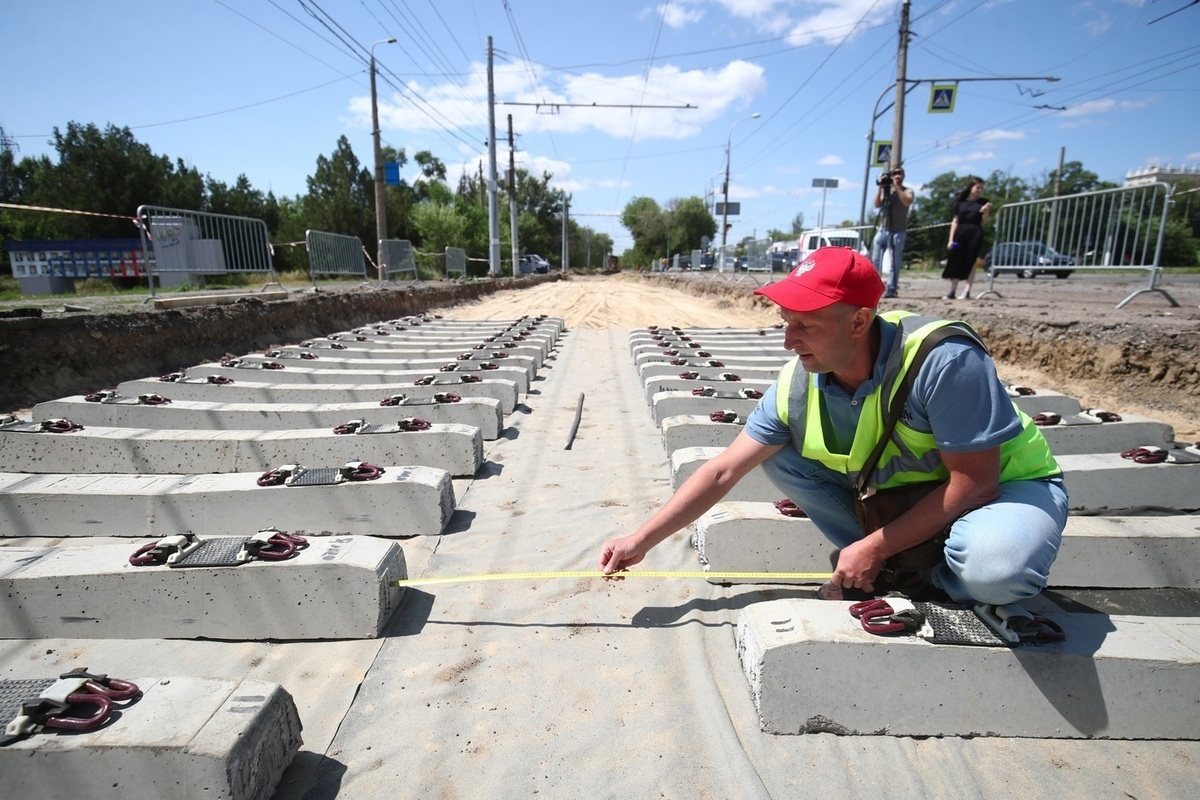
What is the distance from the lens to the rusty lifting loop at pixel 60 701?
152cm

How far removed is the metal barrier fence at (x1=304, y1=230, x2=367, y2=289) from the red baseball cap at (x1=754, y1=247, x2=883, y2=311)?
1284 cm

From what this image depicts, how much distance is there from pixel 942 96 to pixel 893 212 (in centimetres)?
651

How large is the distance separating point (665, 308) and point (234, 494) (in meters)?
13.8

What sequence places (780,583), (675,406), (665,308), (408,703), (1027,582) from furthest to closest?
(665,308)
(675,406)
(780,583)
(408,703)
(1027,582)

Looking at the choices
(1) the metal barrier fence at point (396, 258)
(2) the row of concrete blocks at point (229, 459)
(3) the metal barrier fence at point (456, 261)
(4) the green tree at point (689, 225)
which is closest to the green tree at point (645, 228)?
(4) the green tree at point (689, 225)

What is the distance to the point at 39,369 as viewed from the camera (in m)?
5.84

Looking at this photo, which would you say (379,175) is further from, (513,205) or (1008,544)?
(1008,544)

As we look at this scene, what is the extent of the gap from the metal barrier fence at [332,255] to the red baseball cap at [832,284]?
12838 mm

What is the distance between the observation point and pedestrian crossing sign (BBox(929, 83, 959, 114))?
46.3 ft

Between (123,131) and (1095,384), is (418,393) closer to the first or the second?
(1095,384)

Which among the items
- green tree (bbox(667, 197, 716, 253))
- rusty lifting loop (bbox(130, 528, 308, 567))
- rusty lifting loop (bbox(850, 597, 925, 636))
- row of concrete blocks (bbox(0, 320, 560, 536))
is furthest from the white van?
green tree (bbox(667, 197, 716, 253))

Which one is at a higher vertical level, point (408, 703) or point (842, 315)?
point (842, 315)

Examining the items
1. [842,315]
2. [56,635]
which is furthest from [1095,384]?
[56,635]

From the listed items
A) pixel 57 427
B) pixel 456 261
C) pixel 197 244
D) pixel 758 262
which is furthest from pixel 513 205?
pixel 57 427
